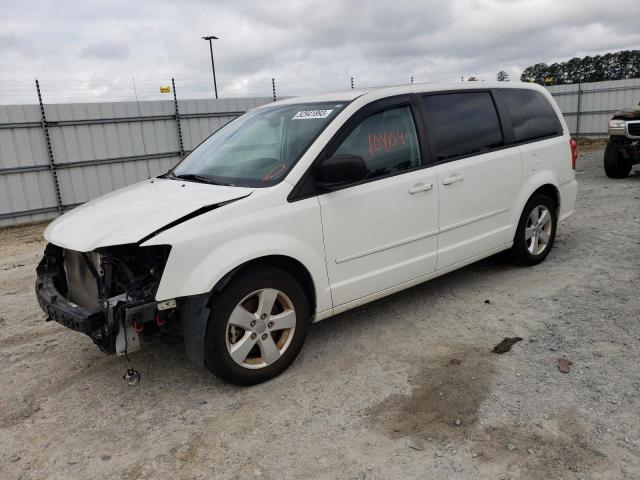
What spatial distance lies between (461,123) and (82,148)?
372 inches

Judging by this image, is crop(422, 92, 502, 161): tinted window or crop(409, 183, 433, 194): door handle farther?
crop(422, 92, 502, 161): tinted window

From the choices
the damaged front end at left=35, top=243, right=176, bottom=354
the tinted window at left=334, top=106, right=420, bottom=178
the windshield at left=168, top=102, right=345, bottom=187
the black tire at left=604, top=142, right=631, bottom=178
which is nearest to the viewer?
the damaged front end at left=35, top=243, right=176, bottom=354

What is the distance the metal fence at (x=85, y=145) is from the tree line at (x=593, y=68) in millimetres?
44867

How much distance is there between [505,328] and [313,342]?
144cm

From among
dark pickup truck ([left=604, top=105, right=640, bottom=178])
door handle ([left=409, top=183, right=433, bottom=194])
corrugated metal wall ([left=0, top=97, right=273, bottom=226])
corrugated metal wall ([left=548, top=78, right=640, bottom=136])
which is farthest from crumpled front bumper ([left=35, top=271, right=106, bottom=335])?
corrugated metal wall ([left=548, top=78, right=640, bottom=136])

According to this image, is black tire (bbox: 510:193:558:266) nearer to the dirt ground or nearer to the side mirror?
the dirt ground

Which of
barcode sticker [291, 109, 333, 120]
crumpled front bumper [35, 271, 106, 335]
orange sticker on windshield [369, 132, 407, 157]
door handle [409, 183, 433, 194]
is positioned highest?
barcode sticker [291, 109, 333, 120]

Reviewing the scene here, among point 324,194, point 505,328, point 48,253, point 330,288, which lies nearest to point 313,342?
point 330,288

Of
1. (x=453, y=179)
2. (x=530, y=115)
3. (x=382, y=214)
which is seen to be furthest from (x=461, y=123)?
(x=382, y=214)

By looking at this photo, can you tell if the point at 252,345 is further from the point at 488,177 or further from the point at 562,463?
the point at 488,177

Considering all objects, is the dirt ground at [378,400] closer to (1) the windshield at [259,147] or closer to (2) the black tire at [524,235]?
(2) the black tire at [524,235]

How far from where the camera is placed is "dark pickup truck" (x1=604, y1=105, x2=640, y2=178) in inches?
387

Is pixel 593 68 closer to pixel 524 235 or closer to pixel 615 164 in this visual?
pixel 615 164

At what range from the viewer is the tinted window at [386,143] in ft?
12.1
